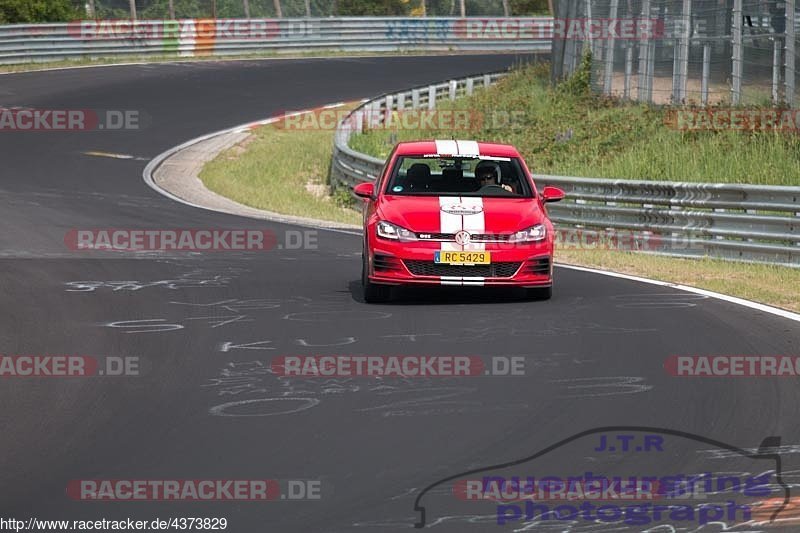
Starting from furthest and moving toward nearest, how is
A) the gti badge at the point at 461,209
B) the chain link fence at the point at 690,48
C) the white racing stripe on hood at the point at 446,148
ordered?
the chain link fence at the point at 690,48
the white racing stripe on hood at the point at 446,148
the gti badge at the point at 461,209

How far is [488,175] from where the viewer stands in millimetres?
13727

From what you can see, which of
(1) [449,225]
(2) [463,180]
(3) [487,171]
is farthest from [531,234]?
(3) [487,171]

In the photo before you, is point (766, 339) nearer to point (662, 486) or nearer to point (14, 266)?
point (662, 486)

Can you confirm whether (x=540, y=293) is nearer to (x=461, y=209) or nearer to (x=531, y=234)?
(x=531, y=234)

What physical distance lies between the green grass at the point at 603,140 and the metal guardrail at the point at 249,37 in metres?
11.8

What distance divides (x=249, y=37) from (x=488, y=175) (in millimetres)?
34778

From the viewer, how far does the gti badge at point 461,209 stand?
12656 millimetres

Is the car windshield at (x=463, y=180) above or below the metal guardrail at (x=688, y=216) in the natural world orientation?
above

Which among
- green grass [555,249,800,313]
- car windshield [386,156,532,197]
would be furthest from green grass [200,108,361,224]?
car windshield [386,156,532,197]

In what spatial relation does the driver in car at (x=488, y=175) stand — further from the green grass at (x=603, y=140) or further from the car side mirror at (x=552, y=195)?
the green grass at (x=603, y=140)

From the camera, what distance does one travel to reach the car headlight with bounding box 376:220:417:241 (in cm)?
1253

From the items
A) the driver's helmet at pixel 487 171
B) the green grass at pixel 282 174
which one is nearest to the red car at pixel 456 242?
the driver's helmet at pixel 487 171

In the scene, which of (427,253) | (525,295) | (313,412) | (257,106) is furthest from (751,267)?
(257,106)

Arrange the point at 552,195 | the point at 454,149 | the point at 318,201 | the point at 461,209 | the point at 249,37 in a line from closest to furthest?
the point at 461,209 → the point at 552,195 → the point at 454,149 → the point at 318,201 → the point at 249,37
